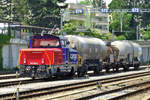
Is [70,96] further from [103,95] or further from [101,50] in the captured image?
[101,50]

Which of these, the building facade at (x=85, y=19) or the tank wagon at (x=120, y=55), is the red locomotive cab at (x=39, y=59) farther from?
the building facade at (x=85, y=19)

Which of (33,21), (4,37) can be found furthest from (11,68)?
(33,21)

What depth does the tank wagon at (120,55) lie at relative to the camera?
3672 cm

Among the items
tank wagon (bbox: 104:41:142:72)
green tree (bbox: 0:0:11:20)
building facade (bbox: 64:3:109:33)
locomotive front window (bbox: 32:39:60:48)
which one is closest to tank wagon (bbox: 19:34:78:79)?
locomotive front window (bbox: 32:39:60:48)

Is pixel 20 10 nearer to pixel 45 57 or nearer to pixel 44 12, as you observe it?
pixel 44 12

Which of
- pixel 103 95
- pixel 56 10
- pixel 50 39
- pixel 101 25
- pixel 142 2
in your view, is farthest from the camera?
pixel 142 2

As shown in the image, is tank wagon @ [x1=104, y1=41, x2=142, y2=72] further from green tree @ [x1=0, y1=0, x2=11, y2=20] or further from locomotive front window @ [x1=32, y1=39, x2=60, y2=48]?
green tree @ [x1=0, y1=0, x2=11, y2=20]

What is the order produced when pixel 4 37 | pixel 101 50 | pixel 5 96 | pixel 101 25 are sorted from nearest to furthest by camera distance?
1. pixel 5 96
2. pixel 101 50
3. pixel 4 37
4. pixel 101 25

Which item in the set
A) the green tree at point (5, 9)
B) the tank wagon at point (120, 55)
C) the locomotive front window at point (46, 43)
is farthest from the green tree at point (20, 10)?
the locomotive front window at point (46, 43)

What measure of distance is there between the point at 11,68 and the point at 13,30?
14.9 feet

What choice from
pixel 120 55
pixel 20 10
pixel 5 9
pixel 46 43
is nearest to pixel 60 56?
pixel 46 43

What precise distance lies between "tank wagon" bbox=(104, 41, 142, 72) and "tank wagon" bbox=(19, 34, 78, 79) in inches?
467

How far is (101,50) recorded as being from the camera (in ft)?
108

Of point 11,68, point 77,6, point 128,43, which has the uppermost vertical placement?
point 77,6
